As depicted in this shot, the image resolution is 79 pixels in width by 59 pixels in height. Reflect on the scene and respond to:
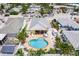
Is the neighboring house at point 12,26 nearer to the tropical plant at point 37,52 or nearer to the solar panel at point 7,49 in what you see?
the solar panel at point 7,49

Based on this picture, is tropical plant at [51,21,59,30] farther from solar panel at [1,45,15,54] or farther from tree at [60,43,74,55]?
solar panel at [1,45,15,54]

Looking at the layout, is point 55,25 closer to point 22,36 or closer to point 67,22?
point 67,22

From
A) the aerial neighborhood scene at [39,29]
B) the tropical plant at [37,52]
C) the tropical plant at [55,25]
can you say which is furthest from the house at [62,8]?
the tropical plant at [37,52]

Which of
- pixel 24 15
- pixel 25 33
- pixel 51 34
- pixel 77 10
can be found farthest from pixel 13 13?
pixel 77 10

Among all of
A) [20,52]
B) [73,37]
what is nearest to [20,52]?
[20,52]

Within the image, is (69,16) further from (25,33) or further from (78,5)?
(25,33)

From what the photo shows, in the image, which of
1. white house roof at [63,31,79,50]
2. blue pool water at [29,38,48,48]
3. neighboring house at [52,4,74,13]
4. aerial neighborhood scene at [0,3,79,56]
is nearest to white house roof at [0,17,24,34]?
aerial neighborhood scene at [0,3,79,56]
